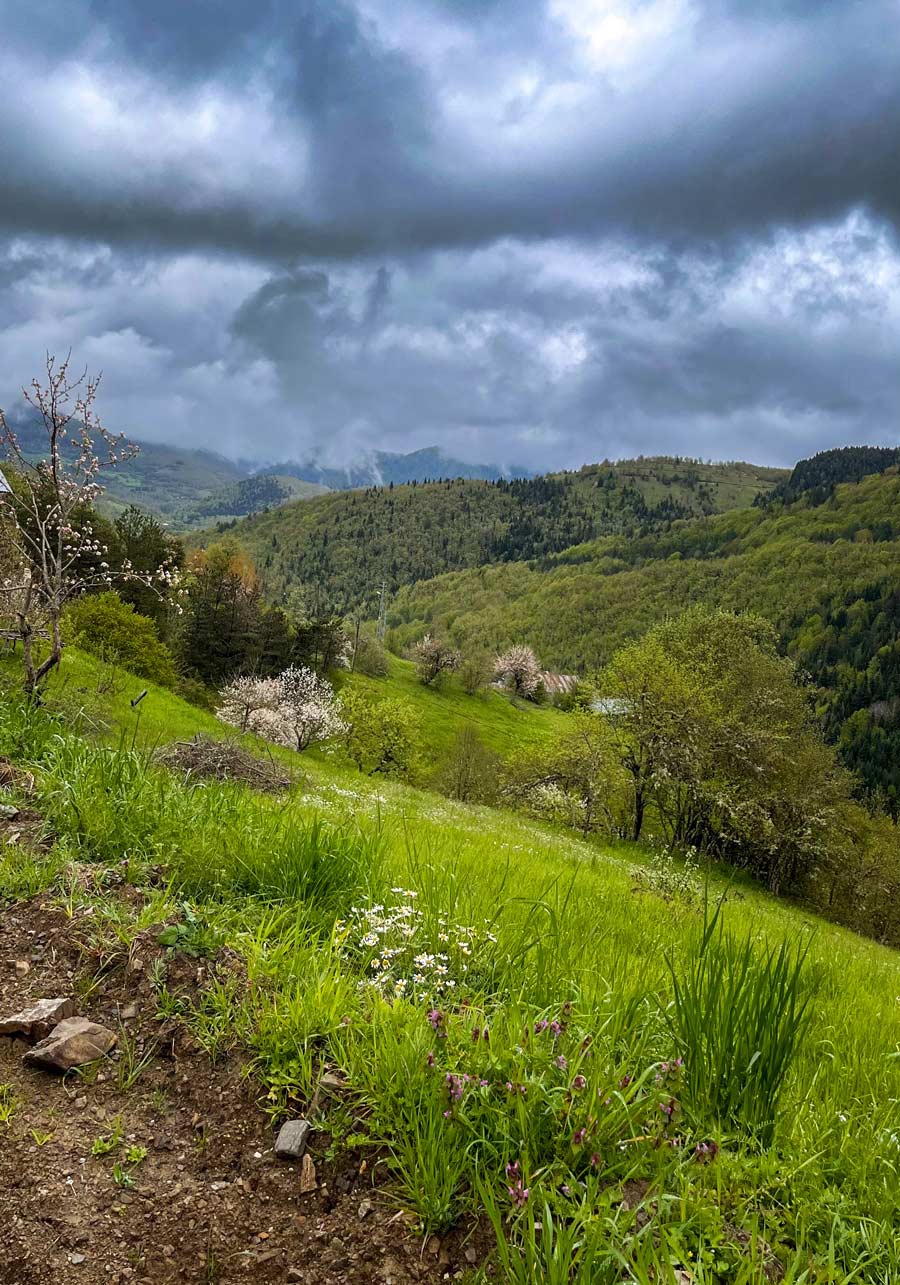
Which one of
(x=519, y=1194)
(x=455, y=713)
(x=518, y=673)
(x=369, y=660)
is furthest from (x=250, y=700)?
A: (x=518, y=673)

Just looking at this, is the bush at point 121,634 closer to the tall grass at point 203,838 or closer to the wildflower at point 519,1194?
the tall grass at point 203,838

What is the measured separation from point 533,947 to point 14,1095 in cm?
271

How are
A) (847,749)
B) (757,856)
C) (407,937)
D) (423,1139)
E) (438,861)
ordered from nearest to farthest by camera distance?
1. (423,1139)
2. (407,937)
3. (438,861)
4. (757,856)
5. (847,749)

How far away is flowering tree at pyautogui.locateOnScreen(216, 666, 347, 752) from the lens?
50.3m

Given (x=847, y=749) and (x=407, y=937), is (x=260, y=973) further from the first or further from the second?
(x=847, y=749)

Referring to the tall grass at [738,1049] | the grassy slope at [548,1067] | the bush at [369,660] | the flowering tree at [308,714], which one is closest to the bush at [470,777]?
the flowering tree at [308,714]

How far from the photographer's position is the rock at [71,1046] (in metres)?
3.02

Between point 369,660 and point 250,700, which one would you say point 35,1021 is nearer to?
point 250,700

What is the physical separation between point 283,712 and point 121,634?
1555 cm

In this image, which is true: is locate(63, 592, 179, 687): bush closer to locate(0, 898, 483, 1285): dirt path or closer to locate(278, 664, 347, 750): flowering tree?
locate(278, 664, 347, 750): flowering tree

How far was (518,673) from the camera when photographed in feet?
456

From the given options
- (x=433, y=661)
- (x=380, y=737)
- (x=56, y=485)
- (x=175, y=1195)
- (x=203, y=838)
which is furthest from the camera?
(x=433, y=661)

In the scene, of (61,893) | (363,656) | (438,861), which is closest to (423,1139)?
(61,893)

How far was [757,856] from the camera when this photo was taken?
1815 inches
